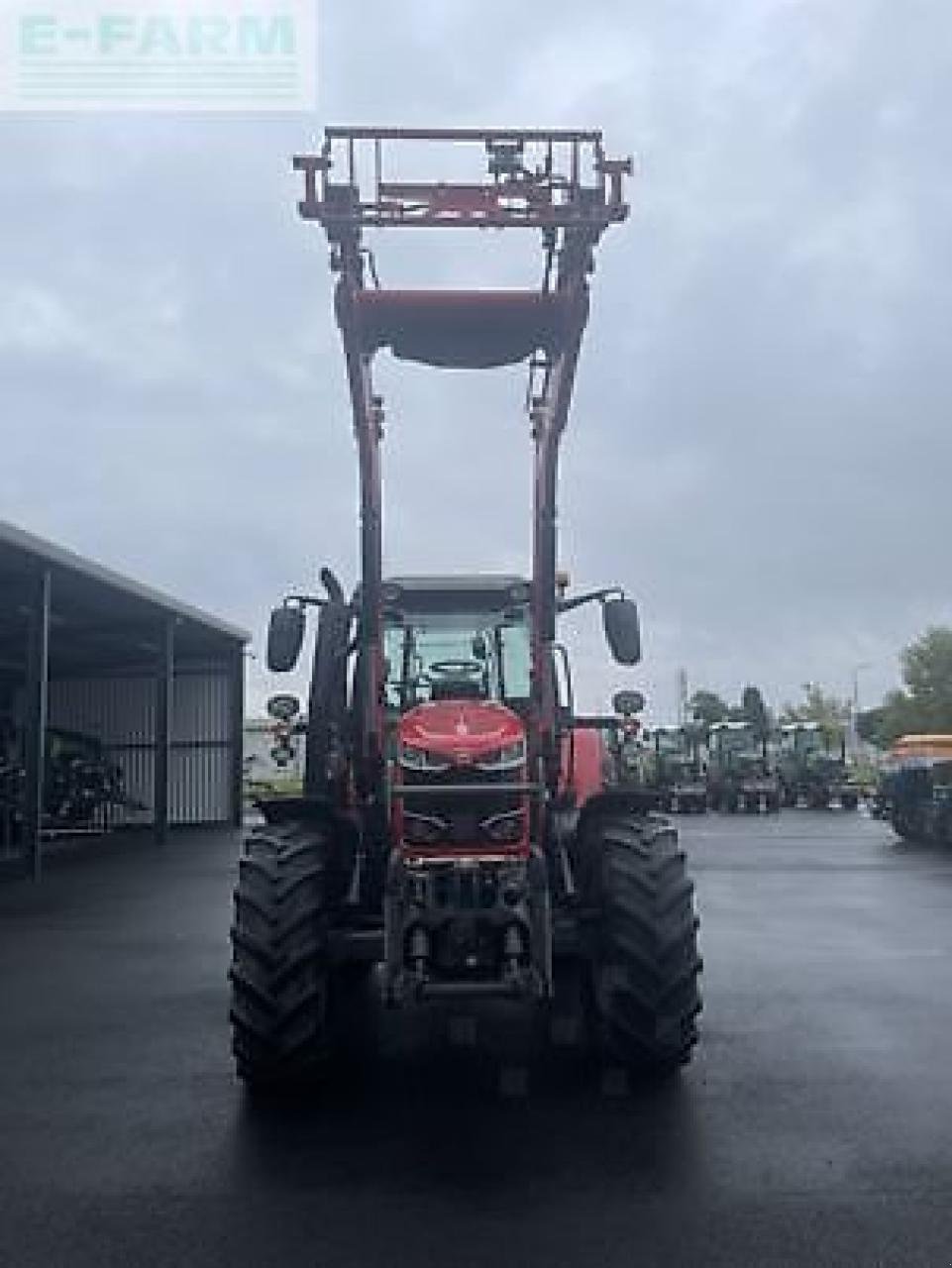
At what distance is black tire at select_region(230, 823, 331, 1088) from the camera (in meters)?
7.07

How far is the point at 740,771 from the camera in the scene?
43.4 meters

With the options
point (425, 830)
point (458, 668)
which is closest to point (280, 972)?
point (425, 830)

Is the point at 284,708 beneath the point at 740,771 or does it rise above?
beneath

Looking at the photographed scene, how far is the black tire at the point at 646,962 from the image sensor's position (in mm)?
7215

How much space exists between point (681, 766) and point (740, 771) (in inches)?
116

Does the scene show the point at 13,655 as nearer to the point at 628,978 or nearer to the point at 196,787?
the point at 196,787

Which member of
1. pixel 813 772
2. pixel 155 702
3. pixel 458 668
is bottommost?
pixel 458 668

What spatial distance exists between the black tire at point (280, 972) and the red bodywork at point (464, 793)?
0.58 metres

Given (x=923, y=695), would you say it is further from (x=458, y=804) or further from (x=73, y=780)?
(x=458, y=804)

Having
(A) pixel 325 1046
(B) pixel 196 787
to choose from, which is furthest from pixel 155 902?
(B) pixel 196 787

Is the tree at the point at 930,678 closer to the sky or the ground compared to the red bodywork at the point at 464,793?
closer to the sky

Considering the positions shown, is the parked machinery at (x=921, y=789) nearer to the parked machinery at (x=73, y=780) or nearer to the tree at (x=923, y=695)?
the parked machinery at (x=73, y=780)

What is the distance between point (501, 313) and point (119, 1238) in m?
5.22

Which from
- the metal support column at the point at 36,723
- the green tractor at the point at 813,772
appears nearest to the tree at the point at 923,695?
the green tractor at the point at 813,772
